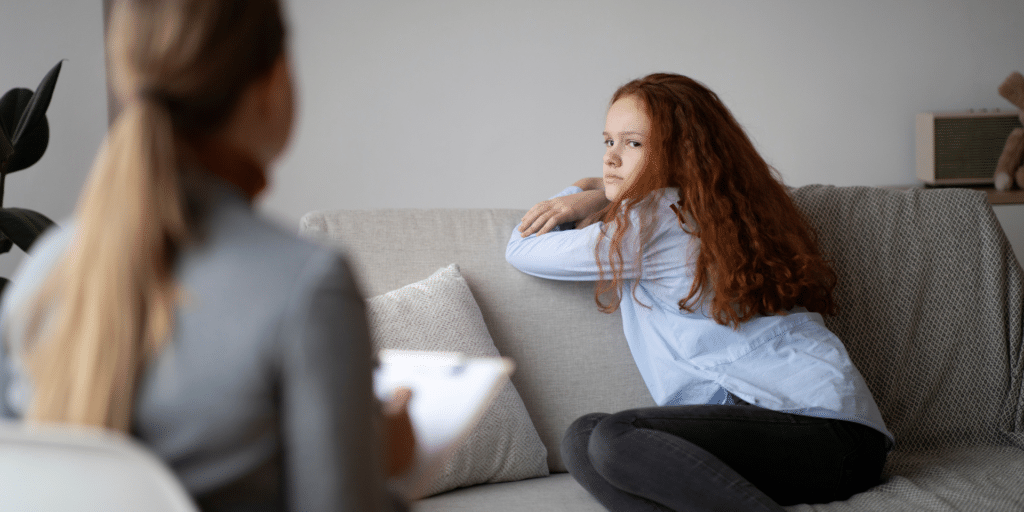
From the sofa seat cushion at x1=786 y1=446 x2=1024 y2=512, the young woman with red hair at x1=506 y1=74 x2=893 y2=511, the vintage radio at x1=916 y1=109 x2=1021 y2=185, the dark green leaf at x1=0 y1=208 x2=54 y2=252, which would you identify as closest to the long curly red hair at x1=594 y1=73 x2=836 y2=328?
the young woman with red hair at x1=506 y1=74 x2=893 y2=511

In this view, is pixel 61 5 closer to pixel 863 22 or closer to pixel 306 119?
pixel 306 119

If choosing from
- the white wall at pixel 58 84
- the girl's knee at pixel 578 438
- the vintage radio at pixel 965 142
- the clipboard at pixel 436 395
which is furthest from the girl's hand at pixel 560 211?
the vintage radio at pixel 965 142

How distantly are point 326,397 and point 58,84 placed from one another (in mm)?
2441

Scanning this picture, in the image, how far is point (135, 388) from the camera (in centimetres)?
49

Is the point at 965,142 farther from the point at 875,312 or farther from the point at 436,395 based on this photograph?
the point at 436,395

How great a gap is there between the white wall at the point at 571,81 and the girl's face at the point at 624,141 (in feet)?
5.00

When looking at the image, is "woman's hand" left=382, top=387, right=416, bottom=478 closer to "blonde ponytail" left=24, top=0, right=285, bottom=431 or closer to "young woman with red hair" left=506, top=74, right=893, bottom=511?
"blonde ponytail" left=24, top=0, right=285, bottom=431

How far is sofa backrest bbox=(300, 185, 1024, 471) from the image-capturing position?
162 cm

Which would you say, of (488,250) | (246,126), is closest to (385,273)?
(488,250)


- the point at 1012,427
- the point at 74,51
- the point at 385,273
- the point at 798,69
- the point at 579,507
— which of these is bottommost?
the point at 1012,427

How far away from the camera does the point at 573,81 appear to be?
10.1 ft

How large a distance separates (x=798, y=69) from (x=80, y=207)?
3.04m

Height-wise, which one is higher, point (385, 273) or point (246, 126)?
point (246, 126)

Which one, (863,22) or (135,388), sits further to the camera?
(863,22)
